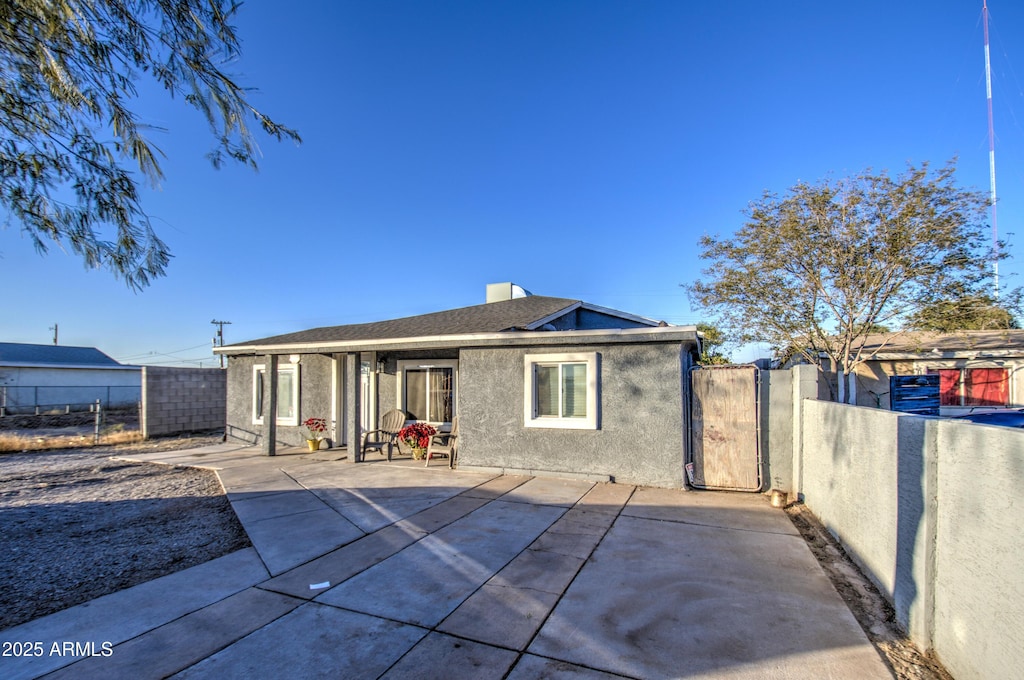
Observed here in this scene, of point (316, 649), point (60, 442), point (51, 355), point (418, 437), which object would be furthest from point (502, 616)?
point (51, 355)

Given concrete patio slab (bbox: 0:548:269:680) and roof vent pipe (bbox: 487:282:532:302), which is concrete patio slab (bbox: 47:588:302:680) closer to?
concrete patio slab (bbox: 0:548:269:680)

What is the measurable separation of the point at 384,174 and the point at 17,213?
9.78 metres

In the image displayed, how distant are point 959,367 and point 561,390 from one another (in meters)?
14.8

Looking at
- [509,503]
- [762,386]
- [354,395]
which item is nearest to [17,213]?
[509,503]

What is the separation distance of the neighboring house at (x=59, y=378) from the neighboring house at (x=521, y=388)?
20.4m

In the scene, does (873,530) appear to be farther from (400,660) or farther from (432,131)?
(432,131)

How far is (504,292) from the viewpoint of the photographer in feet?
49.6

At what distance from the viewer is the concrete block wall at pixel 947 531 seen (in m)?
2.05

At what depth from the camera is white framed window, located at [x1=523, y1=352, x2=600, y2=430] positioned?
758cm

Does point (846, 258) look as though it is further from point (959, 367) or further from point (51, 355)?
point (51, 355)

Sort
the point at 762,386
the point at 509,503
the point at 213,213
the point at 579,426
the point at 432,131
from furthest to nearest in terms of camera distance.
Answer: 1. the point at 432,131
2. the point at 579,426
3. the point at 762,386
4. the point at 509,503
5. the point at 213,213

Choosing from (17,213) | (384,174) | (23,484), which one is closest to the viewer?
(17,213)

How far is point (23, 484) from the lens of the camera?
27.1 ft

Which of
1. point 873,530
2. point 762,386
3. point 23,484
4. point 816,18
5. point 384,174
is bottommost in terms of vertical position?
point 23,484
